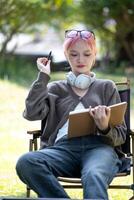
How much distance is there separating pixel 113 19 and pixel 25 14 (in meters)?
2.67

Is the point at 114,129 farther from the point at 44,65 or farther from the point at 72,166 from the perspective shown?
the point at 44,65

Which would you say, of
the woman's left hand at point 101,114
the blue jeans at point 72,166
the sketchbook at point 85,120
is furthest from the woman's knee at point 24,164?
the woman's left hand at point 101,114

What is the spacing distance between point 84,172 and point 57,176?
267 mm

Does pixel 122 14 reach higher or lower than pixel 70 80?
higher

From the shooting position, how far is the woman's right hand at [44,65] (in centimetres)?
434

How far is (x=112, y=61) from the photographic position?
63.4 ft

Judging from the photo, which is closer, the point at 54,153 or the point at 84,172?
the point at 84,172

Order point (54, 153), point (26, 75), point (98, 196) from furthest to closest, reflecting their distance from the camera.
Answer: point (26, 75) → point (54, 153) → point (98, 196)

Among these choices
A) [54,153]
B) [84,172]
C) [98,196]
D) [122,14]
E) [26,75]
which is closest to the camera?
[98,196]

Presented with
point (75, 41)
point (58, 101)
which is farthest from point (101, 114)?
point (75, 41)

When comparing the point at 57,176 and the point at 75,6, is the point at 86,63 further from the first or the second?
the point at 75,6

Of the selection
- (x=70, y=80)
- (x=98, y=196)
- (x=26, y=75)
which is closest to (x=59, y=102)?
(x=70, y=80)

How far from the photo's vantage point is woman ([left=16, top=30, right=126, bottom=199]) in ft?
13.0

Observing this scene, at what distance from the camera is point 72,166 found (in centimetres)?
420
